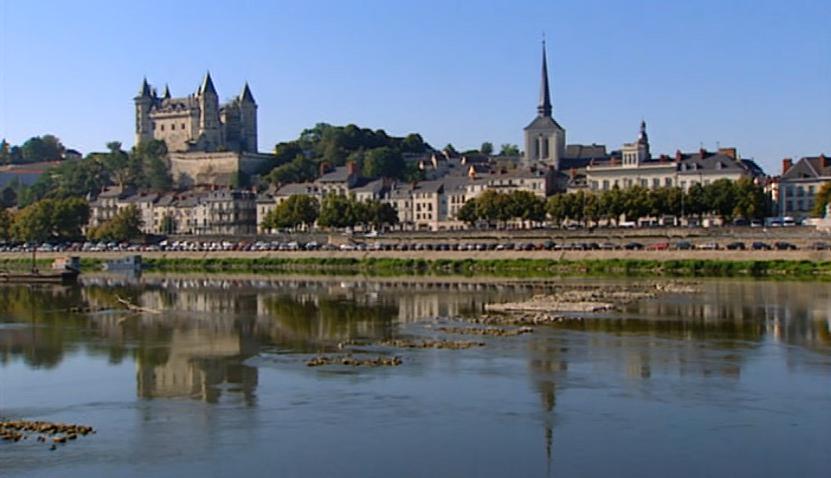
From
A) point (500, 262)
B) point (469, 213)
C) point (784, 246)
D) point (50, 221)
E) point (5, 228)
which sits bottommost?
point (500, 262)

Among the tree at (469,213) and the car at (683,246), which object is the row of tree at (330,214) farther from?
the car at (683,246)

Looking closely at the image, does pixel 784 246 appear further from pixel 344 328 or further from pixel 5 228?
pixel 5 228

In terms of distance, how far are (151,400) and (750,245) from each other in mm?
44550

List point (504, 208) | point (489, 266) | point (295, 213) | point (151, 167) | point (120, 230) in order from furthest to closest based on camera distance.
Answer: point (151, 167), point (120, 230), point (295, 213), point (504, 208), point (489, 266)

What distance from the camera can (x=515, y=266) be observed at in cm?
5991

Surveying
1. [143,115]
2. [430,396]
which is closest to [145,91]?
[143,115]

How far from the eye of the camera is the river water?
15754mm

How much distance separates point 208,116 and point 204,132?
2.11 metres

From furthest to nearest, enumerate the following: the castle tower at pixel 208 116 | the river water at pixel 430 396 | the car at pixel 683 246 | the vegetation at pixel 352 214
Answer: the castle tower at pixel 208 116
the vegetation at pixel 352 214
the car at pixel 683 246
the river water at pixel 430 396

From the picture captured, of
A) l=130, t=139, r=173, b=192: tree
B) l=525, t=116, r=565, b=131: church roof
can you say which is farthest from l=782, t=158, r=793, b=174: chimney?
l=130, t=139, r=173, b=192: tree

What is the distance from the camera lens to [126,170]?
423 feet

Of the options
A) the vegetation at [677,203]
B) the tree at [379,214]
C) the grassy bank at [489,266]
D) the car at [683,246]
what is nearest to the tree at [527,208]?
the vegetation at [677,203]

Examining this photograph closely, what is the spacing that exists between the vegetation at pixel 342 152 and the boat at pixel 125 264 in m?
32.7

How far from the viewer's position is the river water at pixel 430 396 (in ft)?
51.7
